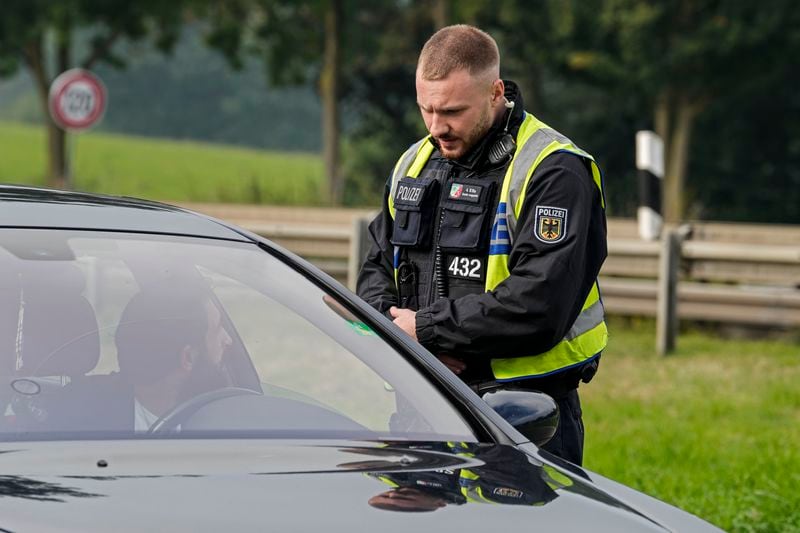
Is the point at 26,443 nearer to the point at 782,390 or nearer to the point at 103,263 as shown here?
the point at 103,263

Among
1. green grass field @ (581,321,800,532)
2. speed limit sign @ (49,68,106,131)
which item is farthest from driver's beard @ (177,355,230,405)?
speed limit sign @ (49,68,106,131)

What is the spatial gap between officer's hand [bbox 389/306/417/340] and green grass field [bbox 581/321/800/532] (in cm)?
221

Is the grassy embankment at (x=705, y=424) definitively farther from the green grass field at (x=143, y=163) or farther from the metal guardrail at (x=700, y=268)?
the green grass field at (x=143, y=163)

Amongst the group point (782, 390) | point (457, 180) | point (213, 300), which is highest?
point (457, 180)

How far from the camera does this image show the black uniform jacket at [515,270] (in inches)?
158

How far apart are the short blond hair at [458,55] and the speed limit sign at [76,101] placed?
43.8ft

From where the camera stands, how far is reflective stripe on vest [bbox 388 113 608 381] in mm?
4125

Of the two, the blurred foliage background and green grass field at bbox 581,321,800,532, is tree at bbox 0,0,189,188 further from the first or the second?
green grass field at bbox 581,321,800,532

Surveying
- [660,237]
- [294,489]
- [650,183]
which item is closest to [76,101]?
[650,183]

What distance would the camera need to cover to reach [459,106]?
13.5 feet

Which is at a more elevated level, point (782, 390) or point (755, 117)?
point (755, 117)

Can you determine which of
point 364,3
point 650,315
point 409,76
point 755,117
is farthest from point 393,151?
point 650,315

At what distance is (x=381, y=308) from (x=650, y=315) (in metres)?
8.00

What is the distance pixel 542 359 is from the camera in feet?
13.7
